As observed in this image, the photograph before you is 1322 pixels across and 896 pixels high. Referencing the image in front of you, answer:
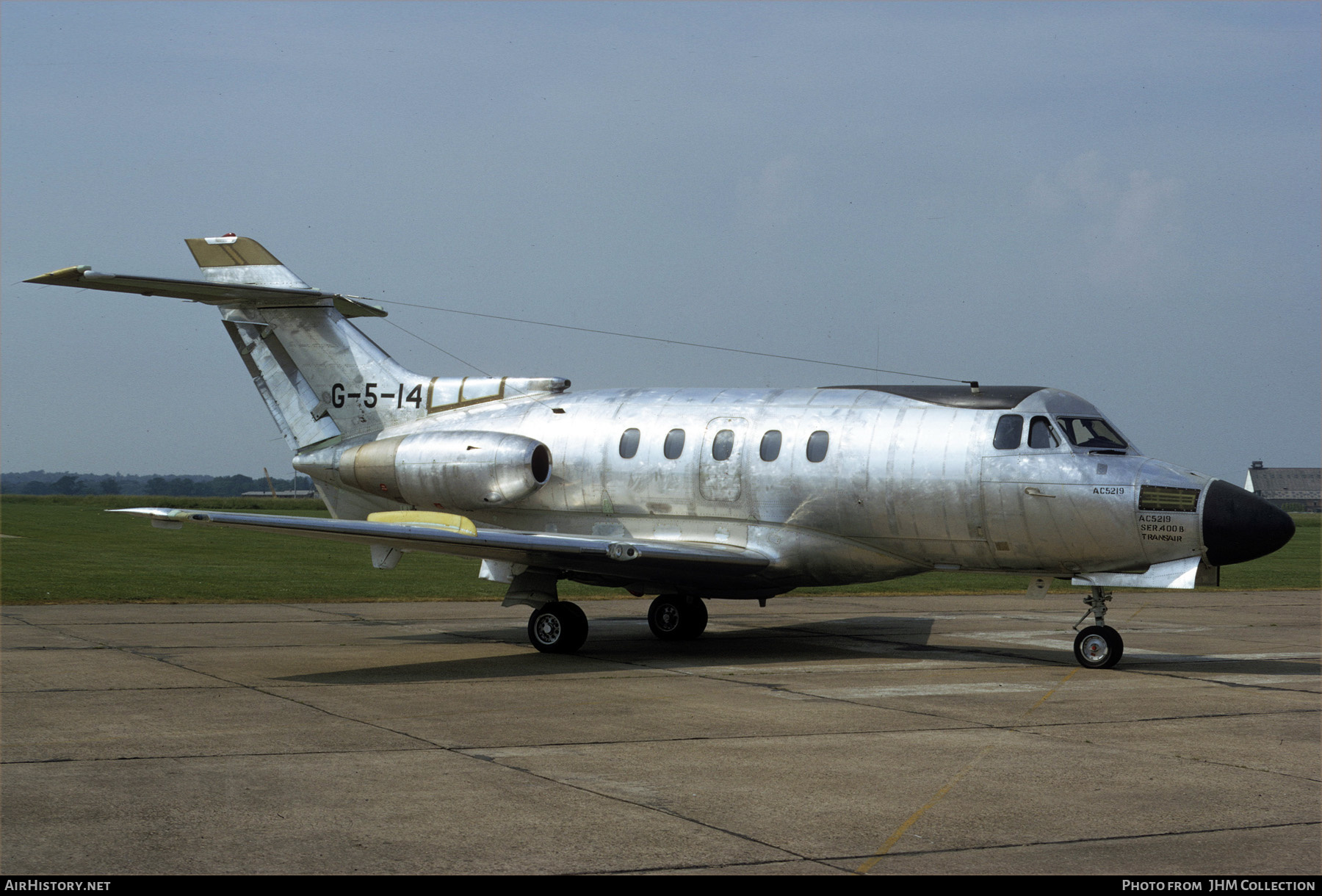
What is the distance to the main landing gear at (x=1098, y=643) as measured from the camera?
14930 mm

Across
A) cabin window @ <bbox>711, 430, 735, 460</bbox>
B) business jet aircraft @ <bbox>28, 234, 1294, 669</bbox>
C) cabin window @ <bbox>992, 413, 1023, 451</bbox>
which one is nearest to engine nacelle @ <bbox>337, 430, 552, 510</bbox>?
business jet aircraft @ <bbox>28, 234, 1294, 669</bbox>

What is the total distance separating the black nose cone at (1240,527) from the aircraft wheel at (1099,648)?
166 cm

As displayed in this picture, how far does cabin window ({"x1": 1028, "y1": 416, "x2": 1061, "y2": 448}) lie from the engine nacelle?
6.69 metres

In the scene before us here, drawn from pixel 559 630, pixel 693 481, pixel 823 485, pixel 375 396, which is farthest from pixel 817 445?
pixel 375 396

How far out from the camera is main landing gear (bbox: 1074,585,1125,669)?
49.0 ft

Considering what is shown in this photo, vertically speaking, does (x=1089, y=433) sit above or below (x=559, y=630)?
above

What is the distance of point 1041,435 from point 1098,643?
8.54 feet

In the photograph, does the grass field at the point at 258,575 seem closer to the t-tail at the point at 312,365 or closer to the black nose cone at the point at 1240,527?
the t-tail at the point at 312,365

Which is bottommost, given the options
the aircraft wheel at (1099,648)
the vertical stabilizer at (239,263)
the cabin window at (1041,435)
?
the aircraft wheel at (1099,648)

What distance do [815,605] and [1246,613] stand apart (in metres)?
8.21

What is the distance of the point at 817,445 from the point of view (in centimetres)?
1605

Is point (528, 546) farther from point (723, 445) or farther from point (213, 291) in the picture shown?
point (213, 291)

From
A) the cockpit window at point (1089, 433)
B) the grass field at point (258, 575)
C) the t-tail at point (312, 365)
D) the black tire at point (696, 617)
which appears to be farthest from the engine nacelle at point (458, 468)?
the cockpit window at point (1089, 433)
